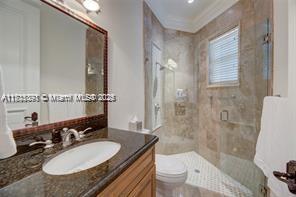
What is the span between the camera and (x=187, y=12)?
287 centimetres

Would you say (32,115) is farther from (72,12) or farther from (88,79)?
(72,12)

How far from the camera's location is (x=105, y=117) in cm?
159

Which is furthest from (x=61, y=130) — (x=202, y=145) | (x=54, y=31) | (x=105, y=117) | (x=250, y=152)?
(x=202, y=145)

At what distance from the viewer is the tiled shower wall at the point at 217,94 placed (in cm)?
193

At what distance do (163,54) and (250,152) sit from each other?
211 centimetres

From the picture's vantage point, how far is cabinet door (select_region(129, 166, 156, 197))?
0.94m

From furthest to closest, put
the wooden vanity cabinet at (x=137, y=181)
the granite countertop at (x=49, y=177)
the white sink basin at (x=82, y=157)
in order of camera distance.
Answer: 1. the white sink basin at (x=82, y=157)
2. the wooden vanity cabinet at (x=137, y=181)
3. the granite countertop at (x=49, y=177)

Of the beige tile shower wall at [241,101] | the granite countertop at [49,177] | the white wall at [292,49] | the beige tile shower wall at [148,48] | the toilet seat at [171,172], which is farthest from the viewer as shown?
the beige tile shower wall at [148,48]

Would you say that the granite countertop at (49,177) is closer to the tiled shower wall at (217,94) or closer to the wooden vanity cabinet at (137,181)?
the wooden vanity cabinet at (137,181)

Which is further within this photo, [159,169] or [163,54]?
[163,54]

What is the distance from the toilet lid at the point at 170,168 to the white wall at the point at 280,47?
1.16 m

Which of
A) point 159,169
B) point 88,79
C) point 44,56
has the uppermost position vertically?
point 44,56

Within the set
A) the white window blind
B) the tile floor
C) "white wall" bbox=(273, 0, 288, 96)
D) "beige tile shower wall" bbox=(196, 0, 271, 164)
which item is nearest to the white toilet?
the tile floor

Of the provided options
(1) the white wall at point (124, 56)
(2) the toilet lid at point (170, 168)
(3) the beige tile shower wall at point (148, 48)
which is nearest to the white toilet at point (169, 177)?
(2) the toilet lid at point (170, 168)
